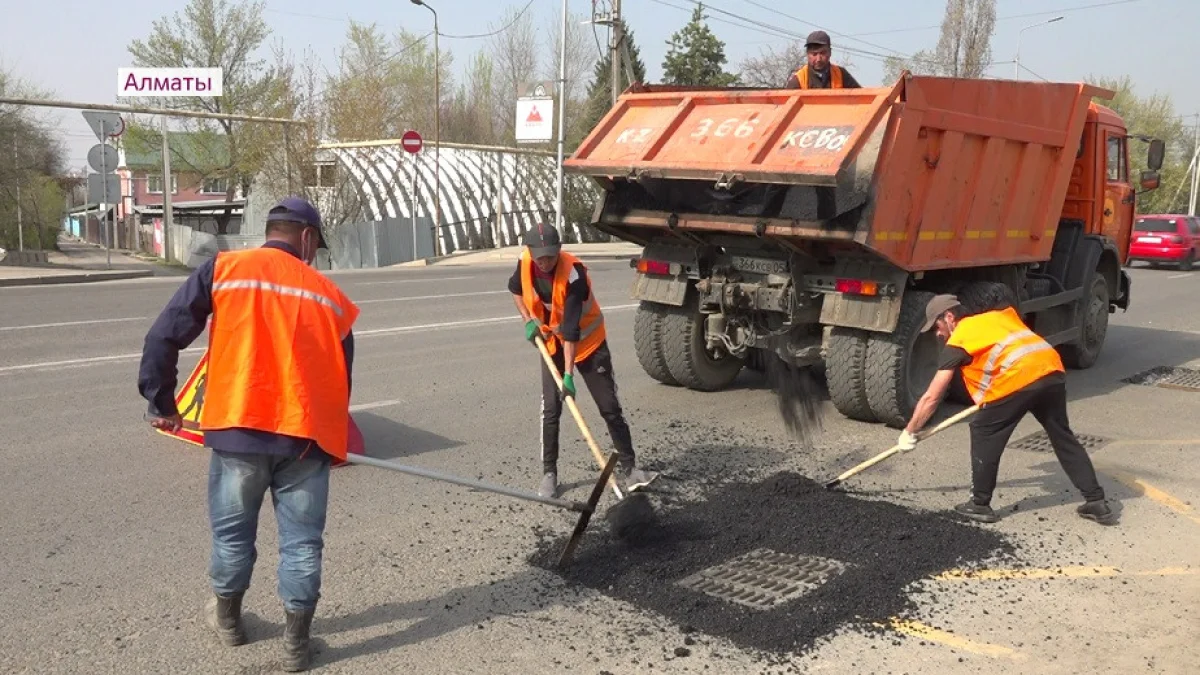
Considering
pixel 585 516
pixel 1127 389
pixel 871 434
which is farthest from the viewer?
pixel 1127 389

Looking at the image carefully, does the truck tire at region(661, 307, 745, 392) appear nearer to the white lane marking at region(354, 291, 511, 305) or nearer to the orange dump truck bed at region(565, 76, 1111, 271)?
the orange dump truck bed at region(565, 76, 1111, 271)

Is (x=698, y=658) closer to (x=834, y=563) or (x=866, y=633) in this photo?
(x=866, y=633)

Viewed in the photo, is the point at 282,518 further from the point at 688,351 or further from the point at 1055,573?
the point at 688,351

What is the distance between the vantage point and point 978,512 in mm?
5504

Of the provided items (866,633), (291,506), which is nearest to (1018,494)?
(866,633)

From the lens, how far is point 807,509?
5.51 m

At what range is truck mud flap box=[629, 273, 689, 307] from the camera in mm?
8297

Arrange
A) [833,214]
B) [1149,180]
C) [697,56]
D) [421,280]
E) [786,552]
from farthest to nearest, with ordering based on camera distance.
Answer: [697,56], [421,280], [1149,180], [833,214], [786,552]

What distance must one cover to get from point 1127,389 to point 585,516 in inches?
272

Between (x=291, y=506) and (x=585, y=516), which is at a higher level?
(x=291, y=506)

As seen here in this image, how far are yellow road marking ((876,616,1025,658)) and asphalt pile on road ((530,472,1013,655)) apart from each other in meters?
0.08

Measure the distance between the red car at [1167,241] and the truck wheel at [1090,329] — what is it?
1671 cm

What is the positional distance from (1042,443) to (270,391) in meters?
5.69

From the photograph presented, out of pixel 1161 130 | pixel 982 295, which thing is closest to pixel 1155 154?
pixel 982 295
